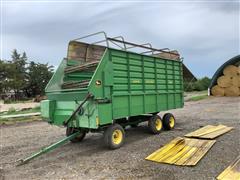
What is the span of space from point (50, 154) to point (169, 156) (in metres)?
2.99

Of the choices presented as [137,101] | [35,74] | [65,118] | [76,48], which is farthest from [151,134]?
[35,74]

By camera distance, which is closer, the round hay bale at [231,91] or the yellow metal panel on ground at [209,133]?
the yellow metal panel on ground at [209,133]

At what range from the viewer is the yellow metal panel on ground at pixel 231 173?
4.91m

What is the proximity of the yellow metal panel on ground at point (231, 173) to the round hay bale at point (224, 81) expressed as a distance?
19539 millimetres

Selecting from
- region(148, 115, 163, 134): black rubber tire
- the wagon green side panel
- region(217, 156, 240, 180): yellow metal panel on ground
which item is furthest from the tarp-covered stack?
region(217, 156, 240, 180): yellow metal panel on ground

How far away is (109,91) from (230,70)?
62.2 ft

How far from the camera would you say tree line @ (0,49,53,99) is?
151 feet

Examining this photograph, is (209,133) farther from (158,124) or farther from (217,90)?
(217,90)

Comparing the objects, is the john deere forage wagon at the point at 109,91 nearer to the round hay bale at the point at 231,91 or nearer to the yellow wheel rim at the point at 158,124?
the yellow wheel rim at the point at 158,124

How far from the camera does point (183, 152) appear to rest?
21.7 ft

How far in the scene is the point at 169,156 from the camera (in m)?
6.34

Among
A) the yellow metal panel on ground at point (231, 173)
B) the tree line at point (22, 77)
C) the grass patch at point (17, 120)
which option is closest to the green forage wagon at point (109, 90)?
the yellow metal panel on ground at point (231, 173)

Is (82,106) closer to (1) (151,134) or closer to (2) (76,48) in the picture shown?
(2) (76,48)

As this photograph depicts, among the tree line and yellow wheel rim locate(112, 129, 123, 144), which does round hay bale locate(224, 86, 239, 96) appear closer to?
yellow wheel rim locate(112, 129, 123, 144)
